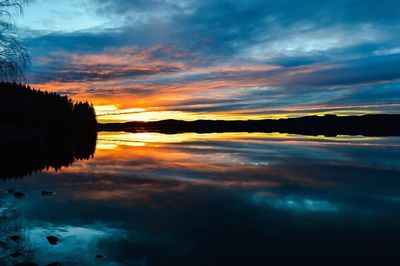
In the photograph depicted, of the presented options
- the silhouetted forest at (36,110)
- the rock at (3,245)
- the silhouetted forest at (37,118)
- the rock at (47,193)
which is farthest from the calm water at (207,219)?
the silhouetted forest at (36,110)

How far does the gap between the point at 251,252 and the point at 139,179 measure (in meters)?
15.6

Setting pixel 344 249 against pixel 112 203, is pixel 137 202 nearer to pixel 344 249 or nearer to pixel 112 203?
pixel 112 203

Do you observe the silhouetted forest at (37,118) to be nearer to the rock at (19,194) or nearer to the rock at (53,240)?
the rock at (19,194)

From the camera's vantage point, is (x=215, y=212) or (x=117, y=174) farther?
(x=117, y=174)

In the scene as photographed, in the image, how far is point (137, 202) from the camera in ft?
60.2

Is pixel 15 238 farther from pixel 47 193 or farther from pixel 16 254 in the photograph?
pixel 47 193

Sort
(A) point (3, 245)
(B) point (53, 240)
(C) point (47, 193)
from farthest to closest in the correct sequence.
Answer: (C) point (47, 193) < (B) point (53, 240) < (A) point (3, 245)

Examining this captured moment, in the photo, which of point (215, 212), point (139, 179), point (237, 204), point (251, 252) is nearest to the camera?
point (251, 252)

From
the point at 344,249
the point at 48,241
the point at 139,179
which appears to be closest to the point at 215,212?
the point at 344,249

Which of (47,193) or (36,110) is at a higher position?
(36,110)

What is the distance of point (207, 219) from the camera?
15383 mm

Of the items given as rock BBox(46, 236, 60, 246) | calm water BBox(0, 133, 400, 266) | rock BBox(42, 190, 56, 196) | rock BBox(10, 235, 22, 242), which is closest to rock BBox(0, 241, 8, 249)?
calm water BBox(0, 133, 400, 266)

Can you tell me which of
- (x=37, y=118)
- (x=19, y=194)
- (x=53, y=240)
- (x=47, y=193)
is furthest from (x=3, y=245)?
(x=37, y=118)

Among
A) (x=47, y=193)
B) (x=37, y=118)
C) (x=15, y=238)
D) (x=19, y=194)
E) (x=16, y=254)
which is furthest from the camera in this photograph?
(x=37, y=118)
